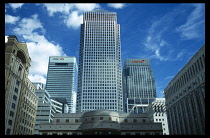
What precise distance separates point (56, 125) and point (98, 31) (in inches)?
5429

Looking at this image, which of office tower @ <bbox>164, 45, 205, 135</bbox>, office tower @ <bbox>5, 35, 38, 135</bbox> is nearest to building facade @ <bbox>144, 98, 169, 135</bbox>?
office tower @ <bbox>164, 45, 205, 135</bbox>

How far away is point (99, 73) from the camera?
602 ft

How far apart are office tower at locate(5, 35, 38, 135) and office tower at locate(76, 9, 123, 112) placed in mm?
85505

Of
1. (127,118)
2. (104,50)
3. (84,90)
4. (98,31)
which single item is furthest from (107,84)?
(127,118)

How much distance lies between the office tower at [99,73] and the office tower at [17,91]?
85.5 metres

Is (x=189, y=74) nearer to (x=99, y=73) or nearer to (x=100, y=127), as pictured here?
(x=100, y=127)

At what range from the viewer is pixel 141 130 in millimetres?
78438

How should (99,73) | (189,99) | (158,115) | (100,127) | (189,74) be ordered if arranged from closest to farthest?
1. (100,127)
2. (189,99)
3. (189,74)
4. (158,115)
5. (99,73)

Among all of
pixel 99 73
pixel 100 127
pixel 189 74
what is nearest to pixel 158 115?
pixel 99 73

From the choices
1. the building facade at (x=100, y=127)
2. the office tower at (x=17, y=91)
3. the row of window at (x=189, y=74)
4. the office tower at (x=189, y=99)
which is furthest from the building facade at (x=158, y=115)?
the office tower at (x=17, y=91)

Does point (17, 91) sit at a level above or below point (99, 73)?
below

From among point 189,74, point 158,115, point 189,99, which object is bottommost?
point 158,115

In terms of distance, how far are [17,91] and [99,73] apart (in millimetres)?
114024
